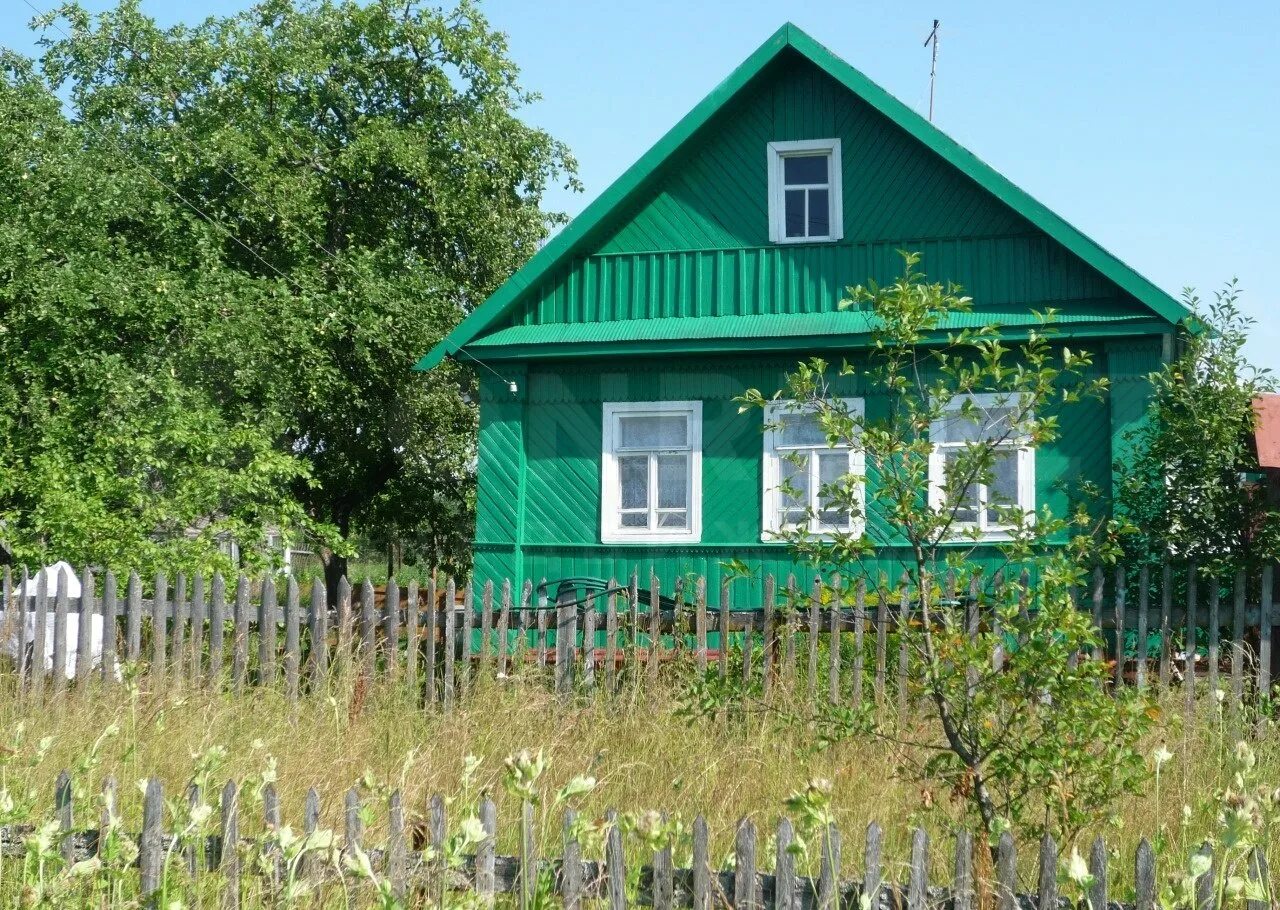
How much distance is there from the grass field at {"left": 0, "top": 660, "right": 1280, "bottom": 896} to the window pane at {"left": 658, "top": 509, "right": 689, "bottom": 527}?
4.74 m

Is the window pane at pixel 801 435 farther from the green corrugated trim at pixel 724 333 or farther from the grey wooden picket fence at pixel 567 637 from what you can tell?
the grey wooden picket fence at pixel 567 637

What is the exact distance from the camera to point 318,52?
→ 2203cm

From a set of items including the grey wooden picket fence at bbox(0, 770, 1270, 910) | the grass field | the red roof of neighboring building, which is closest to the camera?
the grey wooden picket fence at bbox(0, 770, 1270, 910)

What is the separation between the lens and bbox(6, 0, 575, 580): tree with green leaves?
2017cm

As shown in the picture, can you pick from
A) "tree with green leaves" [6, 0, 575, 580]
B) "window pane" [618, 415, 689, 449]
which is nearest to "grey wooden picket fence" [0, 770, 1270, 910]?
"window pane" [618, 415, 689, 449]

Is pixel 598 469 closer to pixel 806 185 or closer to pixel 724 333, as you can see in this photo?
pixel 724 333

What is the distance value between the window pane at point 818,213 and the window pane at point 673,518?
9.57ft

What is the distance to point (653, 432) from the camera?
1330 cm

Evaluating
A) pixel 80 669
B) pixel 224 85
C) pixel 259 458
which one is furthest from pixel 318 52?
pixel 80 669

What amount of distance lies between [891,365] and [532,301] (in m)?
8.73

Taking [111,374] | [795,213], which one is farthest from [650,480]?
[111,374]

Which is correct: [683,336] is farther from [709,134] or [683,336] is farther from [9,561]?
[9,561]

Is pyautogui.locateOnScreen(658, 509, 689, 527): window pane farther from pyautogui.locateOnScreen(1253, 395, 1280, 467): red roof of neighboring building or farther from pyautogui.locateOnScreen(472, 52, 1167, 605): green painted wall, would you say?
pyautogui.locateOnScreen(1253, 395, 1280, 467): red roof of neighboring building

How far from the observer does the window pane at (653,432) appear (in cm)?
1323
